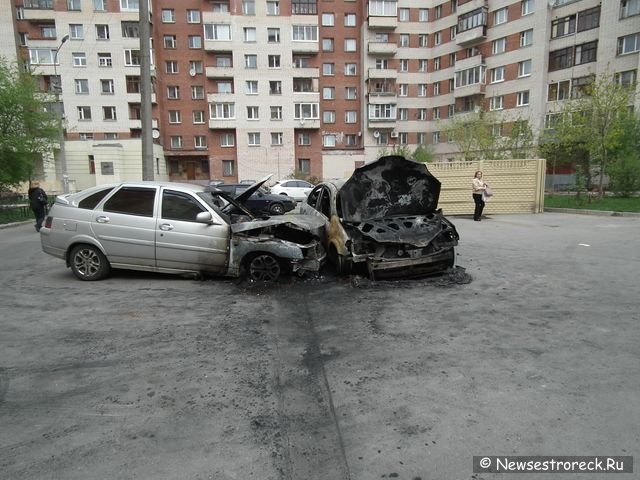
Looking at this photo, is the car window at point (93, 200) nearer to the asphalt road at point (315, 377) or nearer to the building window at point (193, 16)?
the asphalt road at point (315, 377)

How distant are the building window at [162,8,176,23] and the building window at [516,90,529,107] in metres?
37.2

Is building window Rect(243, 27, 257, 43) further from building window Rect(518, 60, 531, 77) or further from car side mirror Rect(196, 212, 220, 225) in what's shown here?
car side mirror Rect(196, 212, 220, 225)

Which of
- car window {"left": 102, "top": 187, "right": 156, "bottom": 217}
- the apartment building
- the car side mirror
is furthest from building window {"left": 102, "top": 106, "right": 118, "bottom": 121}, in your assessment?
the car side mirror

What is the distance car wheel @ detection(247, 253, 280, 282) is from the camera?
691 centimetres

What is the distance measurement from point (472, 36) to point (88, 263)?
157 ft

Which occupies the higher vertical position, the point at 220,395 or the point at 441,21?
the point at 441,21

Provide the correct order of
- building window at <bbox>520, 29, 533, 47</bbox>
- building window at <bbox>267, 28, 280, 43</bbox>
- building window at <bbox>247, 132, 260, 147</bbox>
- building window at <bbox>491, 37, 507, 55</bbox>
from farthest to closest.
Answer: building window at <bbox>247, 132, 260, 147</bbox> → building window at <bbox>267, 28, 280, 43</bbox> → building window at <bbox>491, 37, 507, 55</bbox> → building window at <bbox>520, 29, 533, 47</bbox>

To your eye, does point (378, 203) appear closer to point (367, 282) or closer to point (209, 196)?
point (367, 282)

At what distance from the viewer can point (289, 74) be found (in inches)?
1821

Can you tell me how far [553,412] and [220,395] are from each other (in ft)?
8.28

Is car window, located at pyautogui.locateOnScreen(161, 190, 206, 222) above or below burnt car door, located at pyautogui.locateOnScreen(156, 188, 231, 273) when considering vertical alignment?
above

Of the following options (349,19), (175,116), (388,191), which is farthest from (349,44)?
(388,191)

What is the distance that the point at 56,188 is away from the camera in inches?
1686

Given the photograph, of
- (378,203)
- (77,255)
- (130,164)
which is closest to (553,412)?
(378,203)
